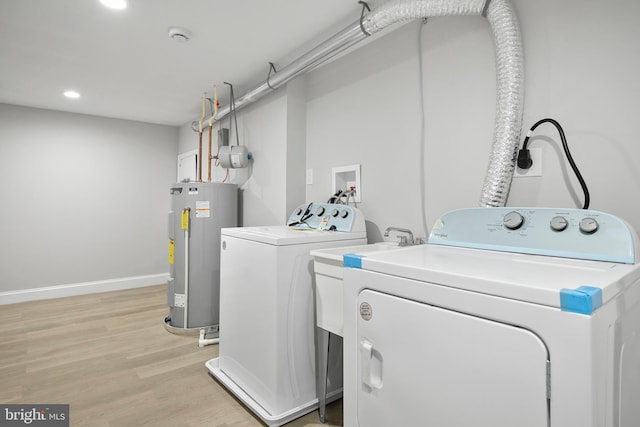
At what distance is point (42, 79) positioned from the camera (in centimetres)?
289

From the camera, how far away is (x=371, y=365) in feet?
3.35

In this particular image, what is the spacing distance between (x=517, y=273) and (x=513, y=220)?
0.45 metres

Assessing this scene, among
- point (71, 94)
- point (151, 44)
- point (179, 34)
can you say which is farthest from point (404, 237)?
point (71, 94)

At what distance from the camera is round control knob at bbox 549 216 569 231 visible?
1.09 m

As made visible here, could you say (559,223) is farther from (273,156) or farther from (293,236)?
(273,156)

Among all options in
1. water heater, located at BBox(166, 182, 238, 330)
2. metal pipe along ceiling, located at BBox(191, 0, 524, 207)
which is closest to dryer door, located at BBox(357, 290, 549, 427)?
metal pipe along ceiling, located at BBox(191, 0, 524, 207)

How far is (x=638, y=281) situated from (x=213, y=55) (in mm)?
2573

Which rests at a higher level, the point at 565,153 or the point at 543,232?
the point at 565,153

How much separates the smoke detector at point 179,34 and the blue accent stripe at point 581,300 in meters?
2.29

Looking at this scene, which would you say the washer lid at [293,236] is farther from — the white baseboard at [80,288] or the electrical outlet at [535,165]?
the white baseboard at [80,288]

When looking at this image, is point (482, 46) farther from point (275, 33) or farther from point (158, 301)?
point (158, 301)

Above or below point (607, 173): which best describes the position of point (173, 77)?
above

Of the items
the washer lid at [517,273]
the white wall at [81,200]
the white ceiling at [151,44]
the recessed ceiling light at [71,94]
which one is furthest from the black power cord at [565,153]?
the white wall at [81,200]

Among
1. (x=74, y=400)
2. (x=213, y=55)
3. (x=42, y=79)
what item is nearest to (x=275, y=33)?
(x=213, y=55)
